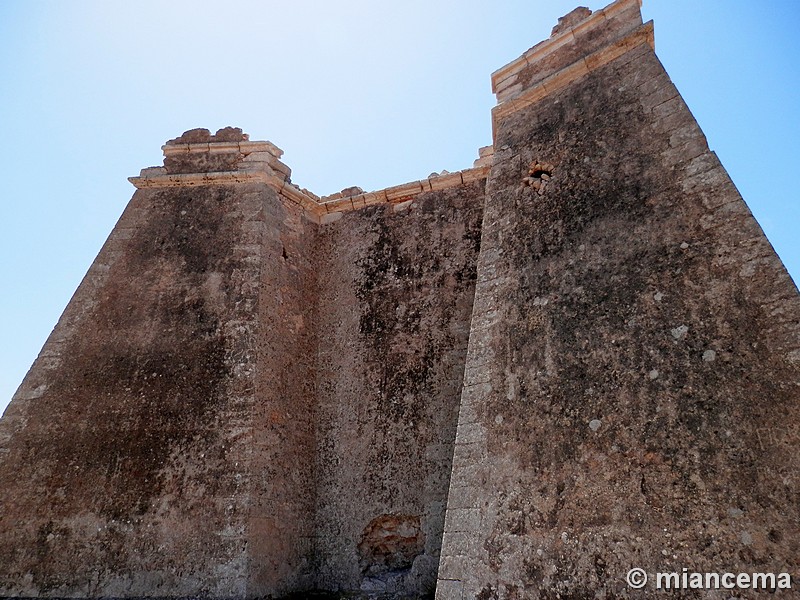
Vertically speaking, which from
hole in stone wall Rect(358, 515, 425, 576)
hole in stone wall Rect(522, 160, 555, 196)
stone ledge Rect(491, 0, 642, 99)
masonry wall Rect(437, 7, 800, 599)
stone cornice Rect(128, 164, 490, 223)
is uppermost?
stone ledge Rect(491, 0, 642, 99)

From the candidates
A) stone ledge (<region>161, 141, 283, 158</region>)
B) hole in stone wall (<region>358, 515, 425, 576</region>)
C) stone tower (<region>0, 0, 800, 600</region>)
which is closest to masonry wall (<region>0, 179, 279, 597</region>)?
stone tower (<region>0, 0, 800, 600</region>)

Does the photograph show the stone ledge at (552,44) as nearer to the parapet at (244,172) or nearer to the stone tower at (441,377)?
the stone tower at (441,377)

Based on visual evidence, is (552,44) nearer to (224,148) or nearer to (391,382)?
(391,382)

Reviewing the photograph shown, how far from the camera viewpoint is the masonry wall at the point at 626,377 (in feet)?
9.75

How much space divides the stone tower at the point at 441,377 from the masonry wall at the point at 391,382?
0.10ft

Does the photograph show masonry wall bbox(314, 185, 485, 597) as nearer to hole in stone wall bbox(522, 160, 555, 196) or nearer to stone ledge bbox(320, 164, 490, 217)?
stone ledge bbox(320, 164, 490, 217)

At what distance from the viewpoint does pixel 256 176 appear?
22.3 ft

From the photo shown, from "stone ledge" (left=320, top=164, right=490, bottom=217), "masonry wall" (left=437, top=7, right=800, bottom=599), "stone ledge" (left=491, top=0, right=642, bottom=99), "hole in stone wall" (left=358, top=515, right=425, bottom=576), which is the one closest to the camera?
"masonry wall" (left=437, top=7, right=800, bottom=599)

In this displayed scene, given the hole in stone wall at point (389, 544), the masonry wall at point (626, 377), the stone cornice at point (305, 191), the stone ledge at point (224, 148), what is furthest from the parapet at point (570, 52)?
the hole in stone wall at point (389, 544)

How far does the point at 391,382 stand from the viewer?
237 inches

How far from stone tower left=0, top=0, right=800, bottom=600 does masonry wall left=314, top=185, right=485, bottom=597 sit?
30 millimetres

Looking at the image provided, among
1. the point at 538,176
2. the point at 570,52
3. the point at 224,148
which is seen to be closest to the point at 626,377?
the point at 538,176

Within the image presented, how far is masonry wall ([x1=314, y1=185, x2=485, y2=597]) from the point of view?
5445 mm

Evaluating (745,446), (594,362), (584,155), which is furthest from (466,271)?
(745,446)
